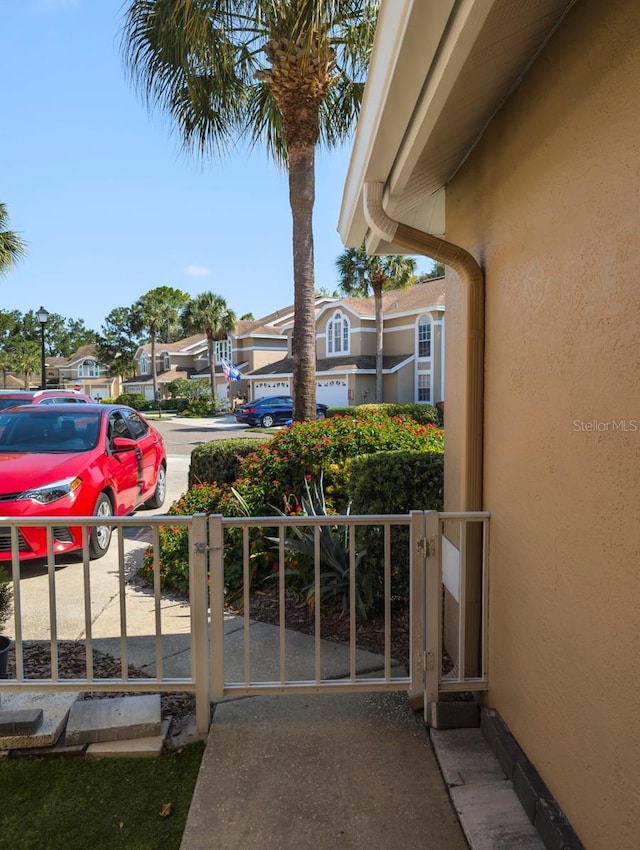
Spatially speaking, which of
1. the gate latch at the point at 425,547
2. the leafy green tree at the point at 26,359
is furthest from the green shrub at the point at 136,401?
the gate latch at the point at 425,547

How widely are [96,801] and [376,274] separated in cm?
2759

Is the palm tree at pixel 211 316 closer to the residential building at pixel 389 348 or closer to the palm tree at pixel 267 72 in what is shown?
the residential building at pixel 389 348

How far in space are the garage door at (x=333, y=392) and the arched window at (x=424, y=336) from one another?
4.61 meters

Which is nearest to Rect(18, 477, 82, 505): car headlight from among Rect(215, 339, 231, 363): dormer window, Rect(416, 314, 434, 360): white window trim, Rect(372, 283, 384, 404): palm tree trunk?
Rect(372, 283, 384, 404): palm tree trunk

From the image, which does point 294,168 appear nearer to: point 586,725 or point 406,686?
point 406,686

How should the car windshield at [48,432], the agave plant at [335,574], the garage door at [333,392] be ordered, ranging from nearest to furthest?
1. the agave plant at [335,574]
2. the car windshield at [48,432]
3. the garage door at [333,392]

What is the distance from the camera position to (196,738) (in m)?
2.90

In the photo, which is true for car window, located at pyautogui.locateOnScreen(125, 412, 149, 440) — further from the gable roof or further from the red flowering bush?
the gable roof

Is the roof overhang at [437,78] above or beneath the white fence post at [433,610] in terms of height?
above

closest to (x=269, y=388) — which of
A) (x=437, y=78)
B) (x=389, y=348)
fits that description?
(x=389, y=348)

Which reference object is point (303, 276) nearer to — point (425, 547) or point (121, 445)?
point (121, 445)

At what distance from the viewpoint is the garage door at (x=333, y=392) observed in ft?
106

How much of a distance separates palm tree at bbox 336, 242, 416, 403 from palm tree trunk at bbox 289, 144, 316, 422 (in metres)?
18.7

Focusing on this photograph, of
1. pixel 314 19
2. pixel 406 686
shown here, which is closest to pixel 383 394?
pixel 314 19
